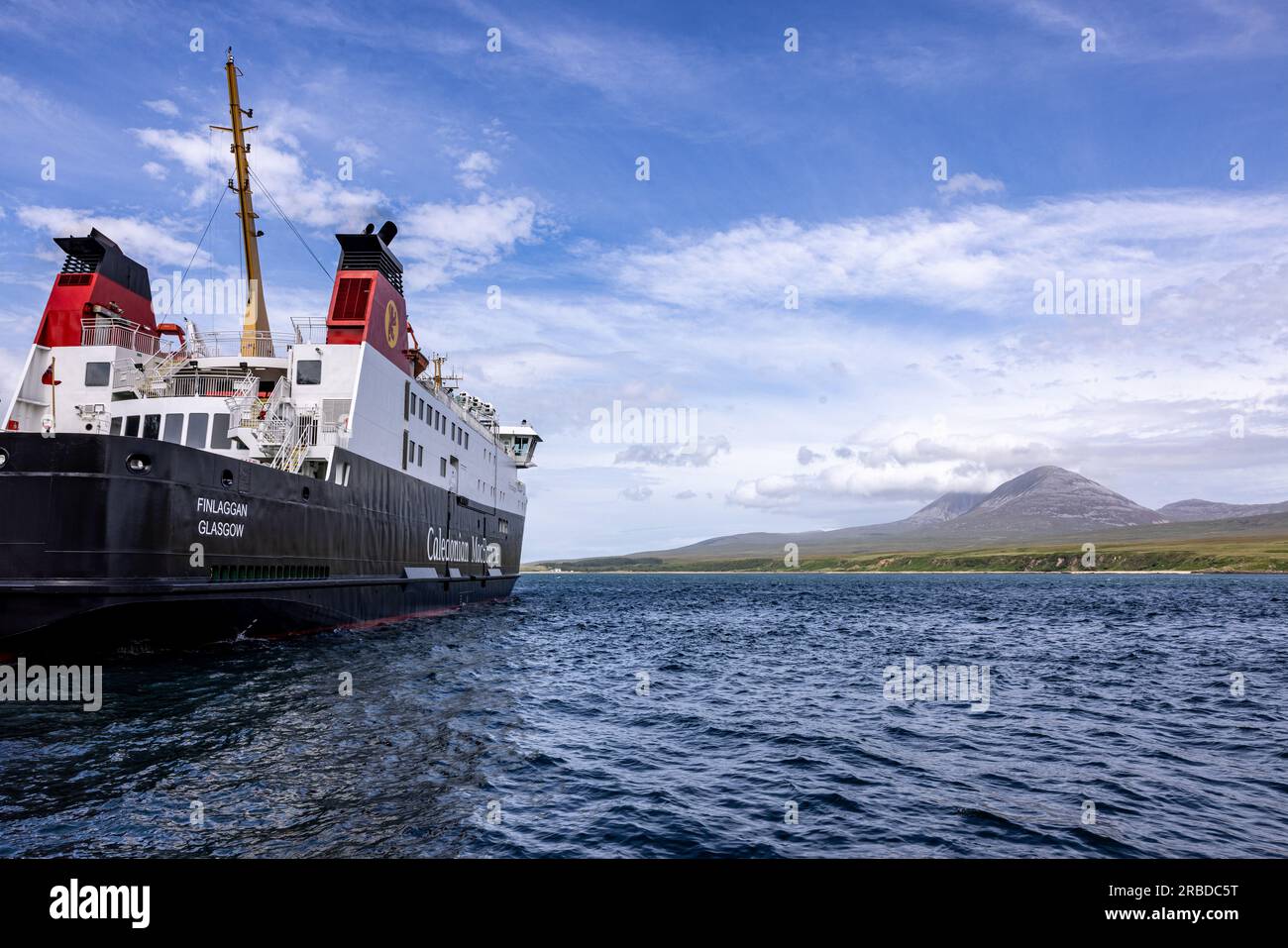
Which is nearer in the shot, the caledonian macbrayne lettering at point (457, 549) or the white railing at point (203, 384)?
the white railing at point (203, 384)

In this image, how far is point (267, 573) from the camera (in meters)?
23.2

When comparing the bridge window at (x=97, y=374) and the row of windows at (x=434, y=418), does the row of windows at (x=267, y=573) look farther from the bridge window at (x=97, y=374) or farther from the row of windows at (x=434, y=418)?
the bridge window at (x=97, y=374)

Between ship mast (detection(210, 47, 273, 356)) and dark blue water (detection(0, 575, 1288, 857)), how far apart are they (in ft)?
47.5

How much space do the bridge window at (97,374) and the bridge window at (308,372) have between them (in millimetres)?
6742

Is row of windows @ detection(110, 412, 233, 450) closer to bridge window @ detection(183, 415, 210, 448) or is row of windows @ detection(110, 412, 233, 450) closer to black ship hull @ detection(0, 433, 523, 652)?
bridge window @ detection(183, 415, 210, 448)

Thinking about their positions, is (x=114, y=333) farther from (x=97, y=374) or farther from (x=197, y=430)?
(x=197, y=430)

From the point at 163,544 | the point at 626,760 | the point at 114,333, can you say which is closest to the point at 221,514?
the point at 163,544

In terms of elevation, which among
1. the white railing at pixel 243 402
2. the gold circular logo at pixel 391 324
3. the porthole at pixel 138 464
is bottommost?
the porthole at pixel 138 464

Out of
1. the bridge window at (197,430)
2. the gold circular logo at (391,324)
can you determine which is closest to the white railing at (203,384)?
the bridge window at (197,430)

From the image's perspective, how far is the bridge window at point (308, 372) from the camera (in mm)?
28828

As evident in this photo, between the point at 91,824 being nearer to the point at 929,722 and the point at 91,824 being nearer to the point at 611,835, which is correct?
the point at 611,835

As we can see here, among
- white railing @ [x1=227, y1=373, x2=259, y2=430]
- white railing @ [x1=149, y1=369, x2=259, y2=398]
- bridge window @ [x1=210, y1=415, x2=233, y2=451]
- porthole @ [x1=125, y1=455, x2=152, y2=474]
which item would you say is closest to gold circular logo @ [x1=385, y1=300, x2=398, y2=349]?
white railing @ [x1=149, y1=369, x2=259, y2=398]

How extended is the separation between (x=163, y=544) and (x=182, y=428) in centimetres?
847

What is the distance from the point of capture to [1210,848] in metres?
9.08
